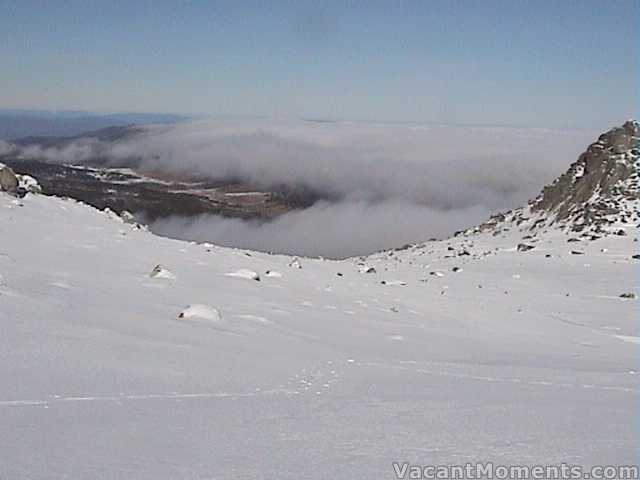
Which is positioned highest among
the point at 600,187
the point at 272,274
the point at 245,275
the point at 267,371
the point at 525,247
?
the point at 600,187

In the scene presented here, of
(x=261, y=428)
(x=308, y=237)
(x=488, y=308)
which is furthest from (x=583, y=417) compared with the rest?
(x=308, y=237)

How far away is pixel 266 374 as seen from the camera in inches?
266

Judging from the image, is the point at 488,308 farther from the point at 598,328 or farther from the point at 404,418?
the point at 404,418

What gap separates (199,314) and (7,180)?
45.1 ft

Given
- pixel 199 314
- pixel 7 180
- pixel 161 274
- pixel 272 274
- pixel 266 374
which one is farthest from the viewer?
pixel 7 180

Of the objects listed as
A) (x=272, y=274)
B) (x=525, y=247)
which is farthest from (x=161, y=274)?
(x=525, y=247)

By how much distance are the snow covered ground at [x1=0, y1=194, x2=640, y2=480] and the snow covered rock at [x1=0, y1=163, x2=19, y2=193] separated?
406cm

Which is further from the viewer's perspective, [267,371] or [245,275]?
[245,275]

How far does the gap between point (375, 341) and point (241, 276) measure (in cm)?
509

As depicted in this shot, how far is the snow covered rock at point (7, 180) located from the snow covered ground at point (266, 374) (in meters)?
4.06

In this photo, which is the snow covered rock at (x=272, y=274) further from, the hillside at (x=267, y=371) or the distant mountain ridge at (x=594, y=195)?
the distant mountain ridge at (x=594, y=195)

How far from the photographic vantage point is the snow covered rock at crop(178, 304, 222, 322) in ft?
29.7

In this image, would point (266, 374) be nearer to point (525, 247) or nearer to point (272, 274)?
point (272, 274)

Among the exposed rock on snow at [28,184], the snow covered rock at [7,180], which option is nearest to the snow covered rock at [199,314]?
the snow covered rock at [7,180]
